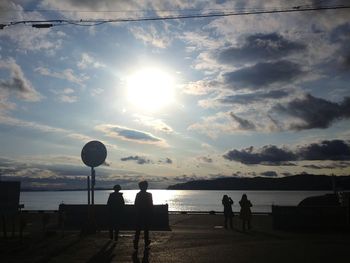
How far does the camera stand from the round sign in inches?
649

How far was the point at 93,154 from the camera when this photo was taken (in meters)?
16.5

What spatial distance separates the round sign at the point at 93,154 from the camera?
1648 cm

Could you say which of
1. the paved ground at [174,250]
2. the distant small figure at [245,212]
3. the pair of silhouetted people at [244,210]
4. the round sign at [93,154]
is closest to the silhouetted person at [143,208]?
the paved ground at [174,250]

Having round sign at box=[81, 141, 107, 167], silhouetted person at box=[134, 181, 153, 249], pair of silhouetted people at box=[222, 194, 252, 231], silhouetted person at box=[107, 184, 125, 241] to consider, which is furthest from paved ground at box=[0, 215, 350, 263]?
pair of silhouetted people at box=[222, 194, 252, 231]

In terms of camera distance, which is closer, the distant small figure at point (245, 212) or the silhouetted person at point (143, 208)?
the silhouetted person at point (143, 208)

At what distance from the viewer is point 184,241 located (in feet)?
43.5

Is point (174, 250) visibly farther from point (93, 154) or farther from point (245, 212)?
point (245, 212)

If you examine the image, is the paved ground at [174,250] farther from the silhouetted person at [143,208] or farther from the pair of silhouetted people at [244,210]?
the pair of silhouetted people at [244,210]

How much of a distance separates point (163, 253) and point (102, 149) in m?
6.62

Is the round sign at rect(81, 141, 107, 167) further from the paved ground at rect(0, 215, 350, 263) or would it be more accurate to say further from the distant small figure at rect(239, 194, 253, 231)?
the distant small figure at rect(239, 194, 253, 231)

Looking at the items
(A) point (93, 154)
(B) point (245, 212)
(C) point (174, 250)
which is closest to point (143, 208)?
(C) point (174, 250)

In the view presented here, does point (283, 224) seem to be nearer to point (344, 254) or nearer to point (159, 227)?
point (159, 227)

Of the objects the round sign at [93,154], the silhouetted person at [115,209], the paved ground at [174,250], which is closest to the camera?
the paved ground at [174,250]

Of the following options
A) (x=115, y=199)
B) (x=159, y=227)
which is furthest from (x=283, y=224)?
(x=115, y=199)
